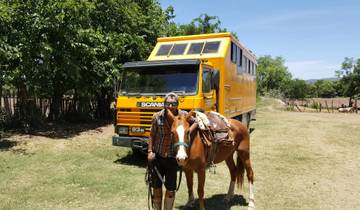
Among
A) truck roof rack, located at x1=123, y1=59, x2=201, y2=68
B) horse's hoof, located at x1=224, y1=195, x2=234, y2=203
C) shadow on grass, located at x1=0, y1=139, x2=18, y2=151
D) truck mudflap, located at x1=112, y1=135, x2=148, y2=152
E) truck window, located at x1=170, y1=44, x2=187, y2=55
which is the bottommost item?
horse's hoof, located at x1=224, y1=195, x2=234, y2=203

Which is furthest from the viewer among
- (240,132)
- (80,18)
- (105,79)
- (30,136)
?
(105,79)

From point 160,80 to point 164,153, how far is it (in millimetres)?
4112

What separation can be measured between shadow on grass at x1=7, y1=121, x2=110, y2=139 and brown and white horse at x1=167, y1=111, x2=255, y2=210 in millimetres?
7778

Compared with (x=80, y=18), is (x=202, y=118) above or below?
below

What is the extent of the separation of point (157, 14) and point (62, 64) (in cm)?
909

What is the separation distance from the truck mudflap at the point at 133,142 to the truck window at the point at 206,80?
6.07 feet

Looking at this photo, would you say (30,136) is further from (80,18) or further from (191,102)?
(191,102)

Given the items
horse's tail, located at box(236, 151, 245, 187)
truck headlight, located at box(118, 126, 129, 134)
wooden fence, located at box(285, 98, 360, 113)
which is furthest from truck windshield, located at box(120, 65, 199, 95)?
wooden fence, located at box(285, 98, 360, 113)

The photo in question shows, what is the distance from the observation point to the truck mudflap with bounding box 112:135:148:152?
8.14 m

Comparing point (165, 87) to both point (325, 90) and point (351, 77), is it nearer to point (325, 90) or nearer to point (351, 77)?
point (351, 77)

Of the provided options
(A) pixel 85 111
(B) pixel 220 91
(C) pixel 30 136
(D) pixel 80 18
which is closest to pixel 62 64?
(D) pixel 80 18

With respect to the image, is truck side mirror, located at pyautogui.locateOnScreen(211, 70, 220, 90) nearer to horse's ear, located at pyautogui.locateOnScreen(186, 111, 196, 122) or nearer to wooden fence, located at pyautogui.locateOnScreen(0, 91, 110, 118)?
horse's ear, located at pyautogui.locateOnScreen(186, 111, 196, 122)

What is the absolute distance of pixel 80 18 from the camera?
13.0 m

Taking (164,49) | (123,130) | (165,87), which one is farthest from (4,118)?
(165,87)
